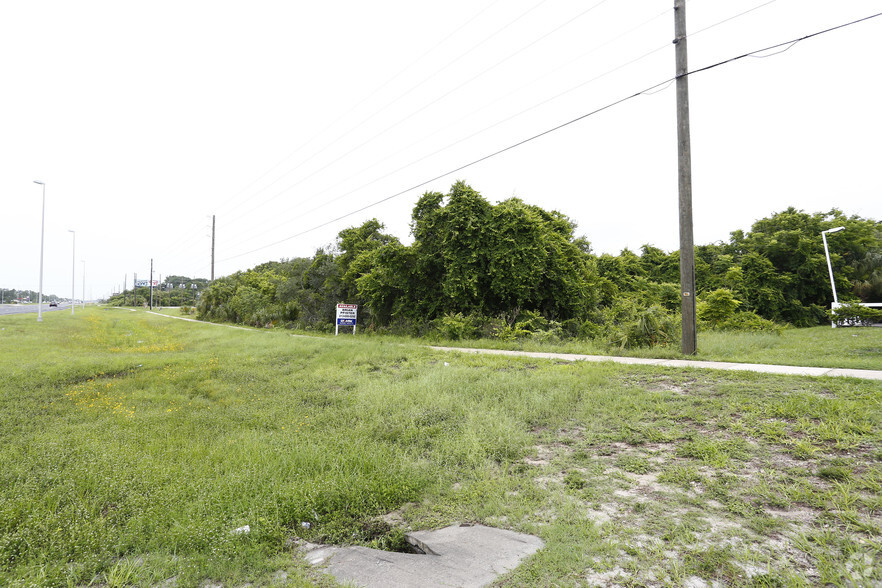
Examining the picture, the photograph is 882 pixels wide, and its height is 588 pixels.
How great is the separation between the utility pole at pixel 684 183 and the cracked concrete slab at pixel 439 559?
8.89m

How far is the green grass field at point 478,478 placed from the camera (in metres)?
3.18

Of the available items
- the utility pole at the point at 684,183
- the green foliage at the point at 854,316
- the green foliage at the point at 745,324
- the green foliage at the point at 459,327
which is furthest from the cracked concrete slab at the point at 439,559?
the green foliage at the point at 854,316

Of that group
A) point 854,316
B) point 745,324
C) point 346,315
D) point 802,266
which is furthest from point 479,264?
point 802,266

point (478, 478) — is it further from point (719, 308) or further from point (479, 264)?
point (719, 308)

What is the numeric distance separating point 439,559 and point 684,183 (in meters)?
10.7

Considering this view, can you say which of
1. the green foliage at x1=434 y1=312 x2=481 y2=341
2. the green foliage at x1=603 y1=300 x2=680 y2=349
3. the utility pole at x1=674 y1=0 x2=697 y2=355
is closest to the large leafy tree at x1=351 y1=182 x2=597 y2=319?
the green foliage at x1=434 y1=312 x2=481 y2=341

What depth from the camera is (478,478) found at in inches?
190

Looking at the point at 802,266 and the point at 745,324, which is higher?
the point at 802,266

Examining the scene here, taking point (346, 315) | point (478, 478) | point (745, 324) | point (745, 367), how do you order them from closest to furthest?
point (478, 478), point (745, 367), point (745, 324), point (346, 315)

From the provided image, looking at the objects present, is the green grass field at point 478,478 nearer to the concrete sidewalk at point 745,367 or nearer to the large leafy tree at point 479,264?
the concrete sidewalk at point 745,367

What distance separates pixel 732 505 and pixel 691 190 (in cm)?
906

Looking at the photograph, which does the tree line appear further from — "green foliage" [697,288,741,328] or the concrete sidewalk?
the concrete sidewalk

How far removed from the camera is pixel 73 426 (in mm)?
6984

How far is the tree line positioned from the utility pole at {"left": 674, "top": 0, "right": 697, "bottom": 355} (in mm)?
2111
